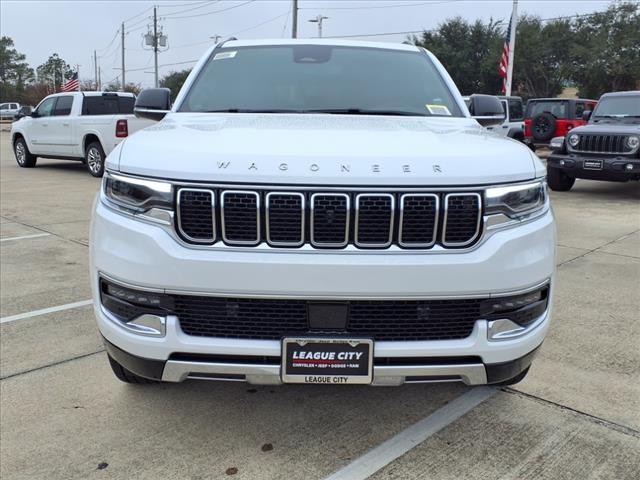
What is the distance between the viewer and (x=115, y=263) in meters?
2.27

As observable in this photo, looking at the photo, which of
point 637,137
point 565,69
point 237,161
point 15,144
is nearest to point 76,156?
point 15,144

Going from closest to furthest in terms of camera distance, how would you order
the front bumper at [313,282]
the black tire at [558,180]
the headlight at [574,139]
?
the front bumper at [313,282] < the headlight at [574,139] < the black tire at [558,180]

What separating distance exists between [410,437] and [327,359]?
29.5 inches

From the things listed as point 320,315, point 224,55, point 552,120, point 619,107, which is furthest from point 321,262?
point 552,120

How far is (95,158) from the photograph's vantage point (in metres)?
12.3

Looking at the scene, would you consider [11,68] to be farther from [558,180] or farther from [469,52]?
[558,180]

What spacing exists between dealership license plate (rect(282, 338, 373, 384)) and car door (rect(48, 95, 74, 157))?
1215 centimetres

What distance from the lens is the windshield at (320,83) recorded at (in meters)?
3.49

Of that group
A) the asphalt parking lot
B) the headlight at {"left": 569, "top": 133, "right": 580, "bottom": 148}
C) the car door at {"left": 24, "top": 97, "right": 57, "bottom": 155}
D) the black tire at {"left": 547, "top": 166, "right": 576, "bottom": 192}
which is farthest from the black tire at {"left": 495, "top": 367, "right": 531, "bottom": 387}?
the car door at {"left": 24, "top": 97, "right": 57, "bottom": 155}

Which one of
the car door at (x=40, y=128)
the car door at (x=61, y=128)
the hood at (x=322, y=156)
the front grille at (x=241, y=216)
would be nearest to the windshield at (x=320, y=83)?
the hood at (x=322, y=156)

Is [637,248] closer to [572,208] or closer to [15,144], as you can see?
[572,208]

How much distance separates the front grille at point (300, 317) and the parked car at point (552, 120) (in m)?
16.2

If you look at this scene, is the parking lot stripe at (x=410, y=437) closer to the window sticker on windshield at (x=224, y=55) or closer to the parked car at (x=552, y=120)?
the window sticker on windshield at (x=224, y=55)

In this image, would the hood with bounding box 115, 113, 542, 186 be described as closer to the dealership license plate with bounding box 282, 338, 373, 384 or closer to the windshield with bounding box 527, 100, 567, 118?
the dealership license plate with bounding box 282, 338, 373, 384
